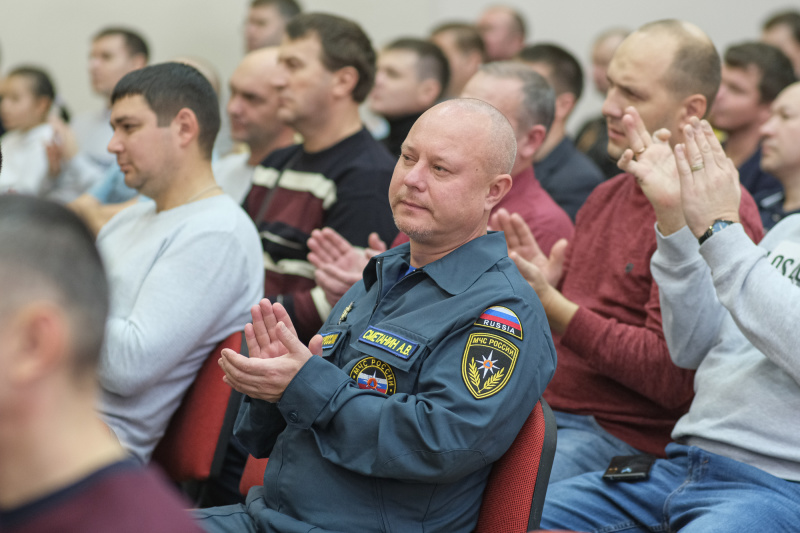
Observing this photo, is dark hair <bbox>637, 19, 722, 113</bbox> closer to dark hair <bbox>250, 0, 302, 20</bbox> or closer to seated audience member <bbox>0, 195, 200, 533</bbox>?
seated audience member <bbox>0, 195, 200, 533</bbox>

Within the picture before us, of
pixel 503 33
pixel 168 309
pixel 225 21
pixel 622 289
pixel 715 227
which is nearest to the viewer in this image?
pixel 715 227

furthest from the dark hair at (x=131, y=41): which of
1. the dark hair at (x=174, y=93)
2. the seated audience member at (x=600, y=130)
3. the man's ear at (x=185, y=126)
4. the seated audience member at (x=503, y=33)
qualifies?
the man's ear at (x=185, y=126)

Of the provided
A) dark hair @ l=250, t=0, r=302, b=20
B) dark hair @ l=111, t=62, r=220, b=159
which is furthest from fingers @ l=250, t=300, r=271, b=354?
dark hair @ l=250, t=0, r=302, b=20

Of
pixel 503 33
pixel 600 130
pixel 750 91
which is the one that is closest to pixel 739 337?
pixel 750 91

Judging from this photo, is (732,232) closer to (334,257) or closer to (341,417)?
(341,417)

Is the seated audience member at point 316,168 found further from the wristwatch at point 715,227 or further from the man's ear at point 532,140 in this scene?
the wristwatch at point 715,227

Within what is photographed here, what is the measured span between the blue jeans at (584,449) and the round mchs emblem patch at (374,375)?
61 cm

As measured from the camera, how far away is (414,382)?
1.39 meters

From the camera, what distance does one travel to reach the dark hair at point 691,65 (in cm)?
211

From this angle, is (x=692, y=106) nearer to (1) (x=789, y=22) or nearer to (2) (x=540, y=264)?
(2) (x=540, y=264)

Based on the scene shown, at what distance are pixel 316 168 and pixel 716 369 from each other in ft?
4.73

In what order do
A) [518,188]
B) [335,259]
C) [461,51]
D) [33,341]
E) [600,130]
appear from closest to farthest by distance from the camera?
1. [33,341]
2. [335,259]
3. [518,188]
4. [600,130]
5. [461,51]

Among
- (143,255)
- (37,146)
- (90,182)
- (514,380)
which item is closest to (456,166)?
(514,380)

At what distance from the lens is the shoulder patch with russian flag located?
135cm
